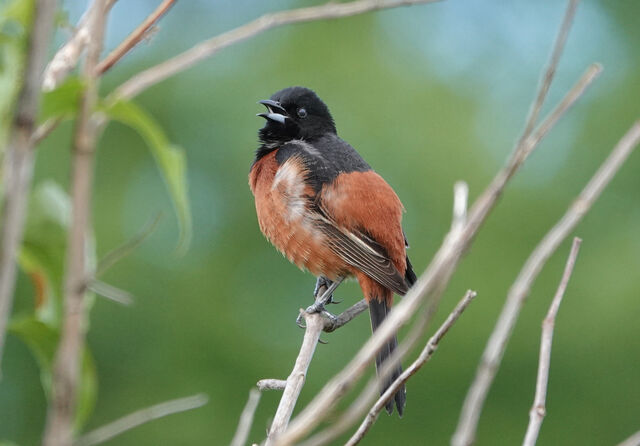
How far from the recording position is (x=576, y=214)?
98cm

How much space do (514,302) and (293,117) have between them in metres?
3.14

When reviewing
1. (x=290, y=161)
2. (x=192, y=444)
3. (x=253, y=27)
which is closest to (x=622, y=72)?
(x=192, y=444)

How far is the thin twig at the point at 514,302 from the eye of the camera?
0.92 metres

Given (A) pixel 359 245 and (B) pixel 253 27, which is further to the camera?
(A) pixel 359 245

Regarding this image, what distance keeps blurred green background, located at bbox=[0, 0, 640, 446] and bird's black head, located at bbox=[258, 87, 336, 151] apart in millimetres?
6985

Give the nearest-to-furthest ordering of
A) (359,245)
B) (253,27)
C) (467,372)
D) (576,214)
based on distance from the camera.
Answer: (576,214)
(253,27)
(359,245)
(467,372)

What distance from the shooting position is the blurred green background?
38.2 feet

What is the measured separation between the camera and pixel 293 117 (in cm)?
406

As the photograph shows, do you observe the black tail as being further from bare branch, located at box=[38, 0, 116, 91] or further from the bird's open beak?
bare branch, located at box=[38, 0, 116, 91]

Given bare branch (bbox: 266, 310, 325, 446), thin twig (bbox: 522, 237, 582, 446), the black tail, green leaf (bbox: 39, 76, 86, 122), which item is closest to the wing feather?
the black tail

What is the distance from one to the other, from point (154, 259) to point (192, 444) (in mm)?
2641

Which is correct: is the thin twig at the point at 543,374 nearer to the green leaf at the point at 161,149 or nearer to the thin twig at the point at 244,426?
the thin twig at the point at 244,426

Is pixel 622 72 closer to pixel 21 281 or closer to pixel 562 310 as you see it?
pixel 562 310

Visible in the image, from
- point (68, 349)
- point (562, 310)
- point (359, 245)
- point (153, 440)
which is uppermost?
point (68, 349)
